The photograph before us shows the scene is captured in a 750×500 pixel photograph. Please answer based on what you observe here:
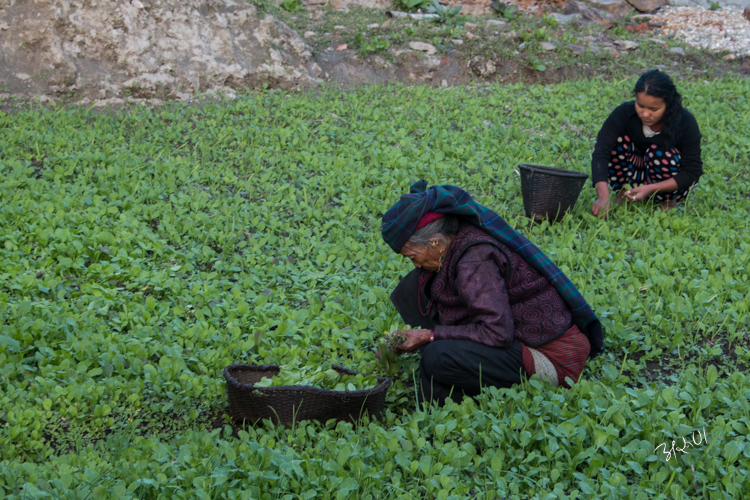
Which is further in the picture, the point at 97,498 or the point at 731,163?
the point at 731,163

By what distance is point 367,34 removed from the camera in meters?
9.40

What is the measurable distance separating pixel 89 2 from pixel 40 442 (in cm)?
629

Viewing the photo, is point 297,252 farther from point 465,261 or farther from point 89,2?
point 89,2

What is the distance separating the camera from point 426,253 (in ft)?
9.06

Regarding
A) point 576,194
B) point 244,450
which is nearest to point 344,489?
point 244,450

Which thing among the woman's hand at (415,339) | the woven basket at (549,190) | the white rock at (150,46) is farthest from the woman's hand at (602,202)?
the white rock at (150,46)

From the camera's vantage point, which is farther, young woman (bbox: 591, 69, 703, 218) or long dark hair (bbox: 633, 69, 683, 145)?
young woman (bbox: 591, 69, 703, 218)

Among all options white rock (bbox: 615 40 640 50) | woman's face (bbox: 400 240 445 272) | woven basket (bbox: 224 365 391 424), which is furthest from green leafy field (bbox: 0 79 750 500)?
white rock (bbox: 615 40 640 50)

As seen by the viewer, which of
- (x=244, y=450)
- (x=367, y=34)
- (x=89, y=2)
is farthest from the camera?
(x=367, y=34)

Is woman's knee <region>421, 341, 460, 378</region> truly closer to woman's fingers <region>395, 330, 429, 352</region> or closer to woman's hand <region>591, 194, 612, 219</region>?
woman's fingers <region>395, 330, 429, 352</region>

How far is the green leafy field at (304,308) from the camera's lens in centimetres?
231

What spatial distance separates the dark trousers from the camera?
106 inches

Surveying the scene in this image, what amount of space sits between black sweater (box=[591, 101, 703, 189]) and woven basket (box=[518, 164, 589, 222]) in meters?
0.29

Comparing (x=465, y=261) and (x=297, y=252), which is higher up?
(x=465, y=261)
